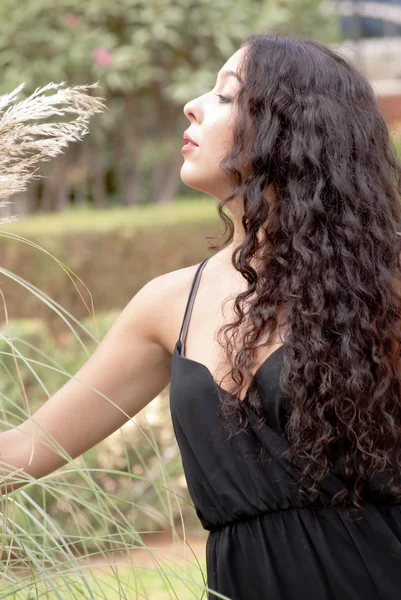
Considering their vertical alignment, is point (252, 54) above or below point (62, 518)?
above

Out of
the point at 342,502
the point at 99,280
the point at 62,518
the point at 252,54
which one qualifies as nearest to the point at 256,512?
the point at 342,502

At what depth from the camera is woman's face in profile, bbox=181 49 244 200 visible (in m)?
1.68

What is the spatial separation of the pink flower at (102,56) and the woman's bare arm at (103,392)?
7.96m

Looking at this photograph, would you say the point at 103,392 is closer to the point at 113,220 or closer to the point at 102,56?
the point at 113,220

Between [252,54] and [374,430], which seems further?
[252,54]

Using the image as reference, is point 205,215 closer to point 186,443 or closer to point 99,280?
point 99,280

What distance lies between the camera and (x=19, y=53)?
9531 mm

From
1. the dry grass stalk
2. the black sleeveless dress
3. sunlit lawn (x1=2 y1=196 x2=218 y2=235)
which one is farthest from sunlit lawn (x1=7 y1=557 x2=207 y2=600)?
sunlit lawn (x1=2 y1=196 x2=218 y2=235)

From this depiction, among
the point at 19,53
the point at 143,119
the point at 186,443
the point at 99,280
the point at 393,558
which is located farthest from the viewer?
the point at 143,119

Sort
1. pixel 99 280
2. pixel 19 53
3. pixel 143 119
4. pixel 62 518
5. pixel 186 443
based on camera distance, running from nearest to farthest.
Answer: pixel 186 443 < pixel 62 518 < pixel 99 280 < pixel 19 53 < pixel 143 119

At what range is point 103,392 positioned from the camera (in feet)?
5.70

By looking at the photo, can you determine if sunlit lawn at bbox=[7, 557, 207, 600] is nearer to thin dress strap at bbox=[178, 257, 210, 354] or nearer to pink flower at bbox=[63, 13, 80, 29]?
thin dress strap at bbox=[178, 257, 210, 354]

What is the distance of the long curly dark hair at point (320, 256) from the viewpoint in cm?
152

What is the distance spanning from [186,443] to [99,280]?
223 inches
